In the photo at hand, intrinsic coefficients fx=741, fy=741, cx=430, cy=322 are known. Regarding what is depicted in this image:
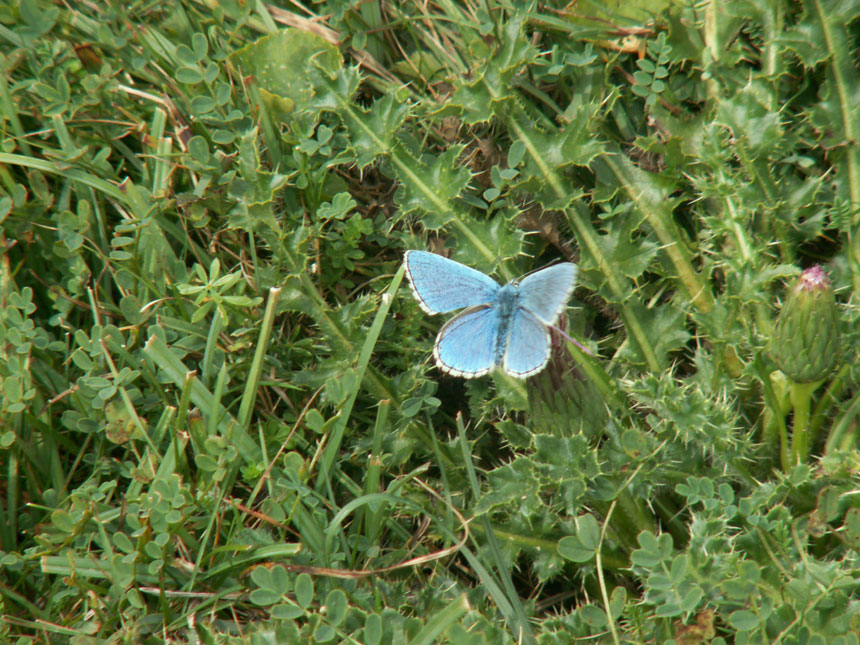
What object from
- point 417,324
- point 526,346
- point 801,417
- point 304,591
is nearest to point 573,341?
point 526,346

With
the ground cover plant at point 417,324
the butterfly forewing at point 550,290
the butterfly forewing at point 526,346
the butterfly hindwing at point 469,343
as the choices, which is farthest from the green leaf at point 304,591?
the butterfly forewing at point 550,290

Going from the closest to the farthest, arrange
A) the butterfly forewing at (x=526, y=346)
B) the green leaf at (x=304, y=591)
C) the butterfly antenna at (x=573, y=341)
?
the green leaf at (x=304, y=591)
the butterfly forewing at (x=526, y=346)
the butterfly antenna at (x=573, y=341)

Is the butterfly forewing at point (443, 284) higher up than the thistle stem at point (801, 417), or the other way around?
the butterfly forewing at point (443, 284)

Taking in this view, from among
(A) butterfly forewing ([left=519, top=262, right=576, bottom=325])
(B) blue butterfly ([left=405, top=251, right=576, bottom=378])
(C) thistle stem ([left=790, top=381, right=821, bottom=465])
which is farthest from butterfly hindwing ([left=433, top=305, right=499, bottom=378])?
(C) thistle stem ([left=790, top=381, right=821, bottom=465])

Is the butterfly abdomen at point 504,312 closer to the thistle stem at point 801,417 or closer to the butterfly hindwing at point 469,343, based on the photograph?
the butterfly hindwing at point 469,343

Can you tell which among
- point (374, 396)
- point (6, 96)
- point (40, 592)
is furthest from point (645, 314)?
point (6, 96)

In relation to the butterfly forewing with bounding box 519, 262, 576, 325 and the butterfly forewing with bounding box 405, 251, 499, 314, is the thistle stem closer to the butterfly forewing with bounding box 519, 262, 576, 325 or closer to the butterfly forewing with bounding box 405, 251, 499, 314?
the butterfly forewing with bounding box 519, 262, 576, 325
